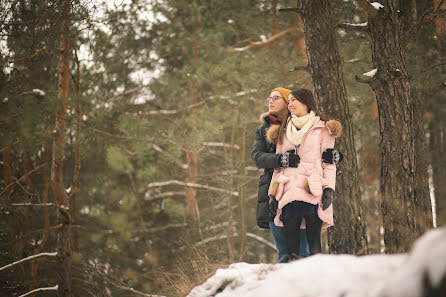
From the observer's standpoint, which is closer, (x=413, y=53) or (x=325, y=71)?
(x=325, y=71)

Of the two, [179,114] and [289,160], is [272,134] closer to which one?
[289,160]

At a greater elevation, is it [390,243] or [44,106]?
[44,106]

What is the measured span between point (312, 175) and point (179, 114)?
8.79m

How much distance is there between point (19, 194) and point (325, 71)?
7162 millimetres

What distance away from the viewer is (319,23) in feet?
16.4

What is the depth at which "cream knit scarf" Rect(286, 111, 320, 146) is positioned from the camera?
3777 millimetres

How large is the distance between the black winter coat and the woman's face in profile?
33cm

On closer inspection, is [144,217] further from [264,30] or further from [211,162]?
[264,30]

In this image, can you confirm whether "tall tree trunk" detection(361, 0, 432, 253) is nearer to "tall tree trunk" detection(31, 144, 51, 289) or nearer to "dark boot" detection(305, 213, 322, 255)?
"dark boot" detection(305, 213, 322, 255)

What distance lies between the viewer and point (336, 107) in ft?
16.0

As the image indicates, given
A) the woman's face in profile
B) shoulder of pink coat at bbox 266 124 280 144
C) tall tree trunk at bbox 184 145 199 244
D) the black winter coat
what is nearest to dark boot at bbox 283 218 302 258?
the black winter coat

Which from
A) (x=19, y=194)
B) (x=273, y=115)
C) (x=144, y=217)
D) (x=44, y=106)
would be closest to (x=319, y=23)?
(x=273, y=115)

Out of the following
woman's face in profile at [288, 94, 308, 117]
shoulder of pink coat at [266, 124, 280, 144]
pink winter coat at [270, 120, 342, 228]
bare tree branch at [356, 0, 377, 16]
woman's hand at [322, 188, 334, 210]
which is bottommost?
woman's hand at [322, 188, 334, 210]

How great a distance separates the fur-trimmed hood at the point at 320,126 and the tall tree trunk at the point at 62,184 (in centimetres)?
433
